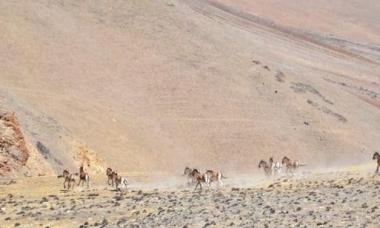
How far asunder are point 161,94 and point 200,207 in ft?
114

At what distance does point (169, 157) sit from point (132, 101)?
7.81m

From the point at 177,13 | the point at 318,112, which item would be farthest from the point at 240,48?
the point at 318,112

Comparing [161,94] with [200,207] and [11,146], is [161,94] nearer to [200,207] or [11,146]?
[11,146]

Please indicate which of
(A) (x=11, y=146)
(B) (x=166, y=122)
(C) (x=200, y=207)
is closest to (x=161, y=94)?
(B) (x=166, y=122)

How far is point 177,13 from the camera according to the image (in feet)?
225

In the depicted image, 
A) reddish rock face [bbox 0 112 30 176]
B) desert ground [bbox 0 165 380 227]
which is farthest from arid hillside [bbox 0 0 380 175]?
desert ground [bbox 0 165 380 227]

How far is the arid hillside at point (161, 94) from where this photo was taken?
44.6 m

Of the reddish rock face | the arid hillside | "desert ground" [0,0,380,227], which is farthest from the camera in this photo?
the arid hillside

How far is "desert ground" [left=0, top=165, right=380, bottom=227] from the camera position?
705 inches

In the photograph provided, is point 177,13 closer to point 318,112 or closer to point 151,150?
point 318,112

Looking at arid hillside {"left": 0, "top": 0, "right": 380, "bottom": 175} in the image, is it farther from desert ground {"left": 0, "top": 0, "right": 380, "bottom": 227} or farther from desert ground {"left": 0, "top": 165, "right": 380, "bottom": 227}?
desert ground {"left": 0, "top": 165, "right": 380, "bottom": 227}

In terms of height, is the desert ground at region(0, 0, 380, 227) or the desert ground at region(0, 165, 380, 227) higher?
the desert ground at region(0, 0, 380, 227)

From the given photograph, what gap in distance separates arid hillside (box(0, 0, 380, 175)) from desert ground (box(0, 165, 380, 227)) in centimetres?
1303

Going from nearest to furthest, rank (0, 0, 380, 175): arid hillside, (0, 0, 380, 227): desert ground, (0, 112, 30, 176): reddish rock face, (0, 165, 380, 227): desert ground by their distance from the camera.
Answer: (0, 165, 380, 227): desert ground
(0, 0, 380, 227): desert ground
(0, 112, 30, 176): reddish rock face
(0, 0, 380, 175): arid hillside
